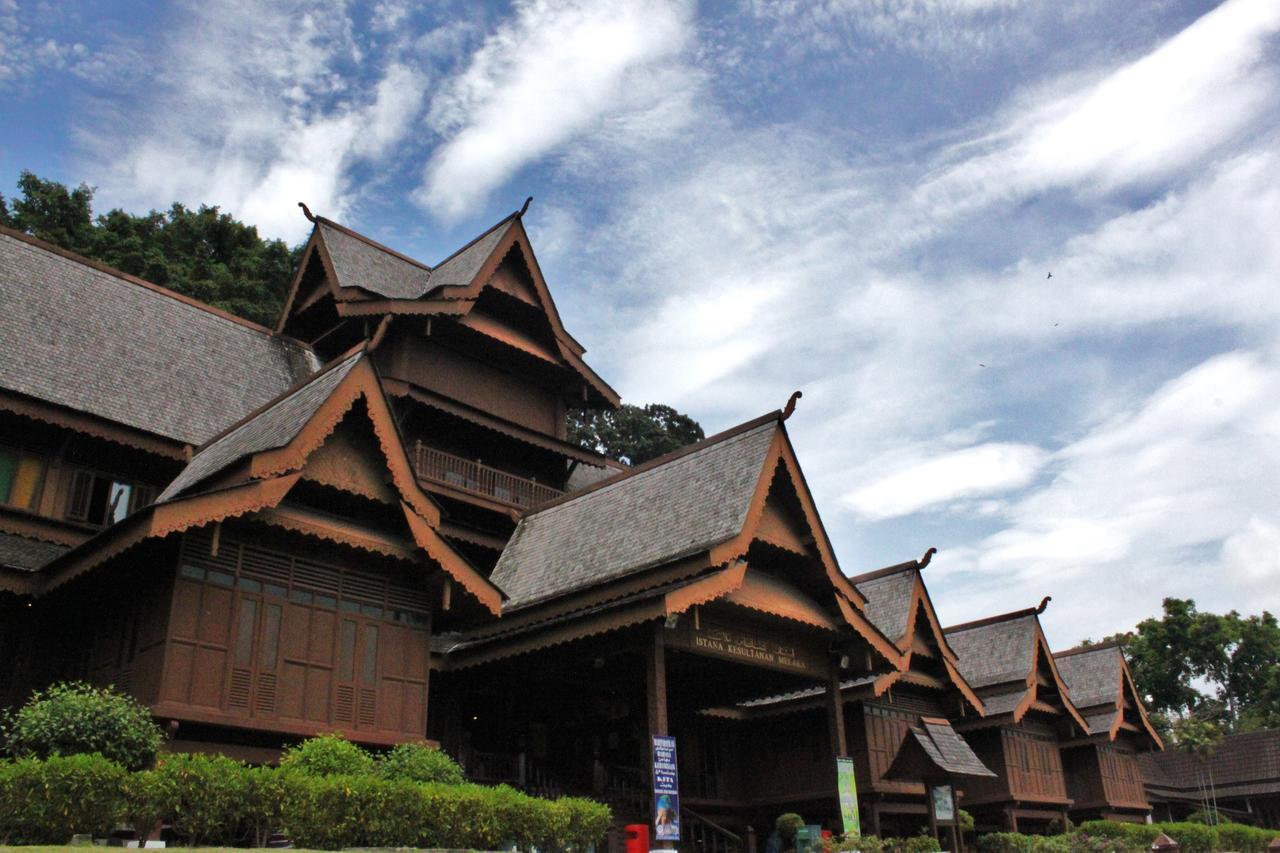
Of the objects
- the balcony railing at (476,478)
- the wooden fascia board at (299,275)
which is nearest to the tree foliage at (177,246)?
the wooden fascia board at (299,275)

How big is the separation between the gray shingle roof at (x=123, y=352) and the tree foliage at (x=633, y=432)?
36821 mm

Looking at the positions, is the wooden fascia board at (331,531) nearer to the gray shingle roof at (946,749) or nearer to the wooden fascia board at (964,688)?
the gray shingle roof at (946,749)

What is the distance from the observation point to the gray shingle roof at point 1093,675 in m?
39.2

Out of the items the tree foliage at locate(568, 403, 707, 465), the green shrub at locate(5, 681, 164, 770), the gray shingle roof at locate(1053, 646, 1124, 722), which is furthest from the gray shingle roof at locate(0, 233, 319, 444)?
the tree foliage at locate(568, 403, 707, 465)

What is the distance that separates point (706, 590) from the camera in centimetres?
1902

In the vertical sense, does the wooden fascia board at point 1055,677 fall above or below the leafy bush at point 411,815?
above

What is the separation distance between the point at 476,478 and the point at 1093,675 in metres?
24.5

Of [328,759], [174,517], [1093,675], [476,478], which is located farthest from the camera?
[1093,675]

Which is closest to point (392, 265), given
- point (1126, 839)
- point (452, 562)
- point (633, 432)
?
point (452, 562)

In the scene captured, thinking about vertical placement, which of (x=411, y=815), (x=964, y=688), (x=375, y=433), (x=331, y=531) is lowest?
(x=411, y=815)

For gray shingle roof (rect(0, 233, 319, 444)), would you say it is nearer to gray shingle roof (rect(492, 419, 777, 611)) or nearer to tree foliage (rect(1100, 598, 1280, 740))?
gray shingle roof (rect(492, 419, 777, 611))

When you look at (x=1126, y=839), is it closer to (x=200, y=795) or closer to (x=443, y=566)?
(x=443, y=566)

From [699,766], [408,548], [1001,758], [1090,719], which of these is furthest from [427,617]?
[1090,719]

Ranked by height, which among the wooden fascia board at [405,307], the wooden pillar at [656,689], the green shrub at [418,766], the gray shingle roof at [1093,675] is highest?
the wooden fascia board at [405,307]
